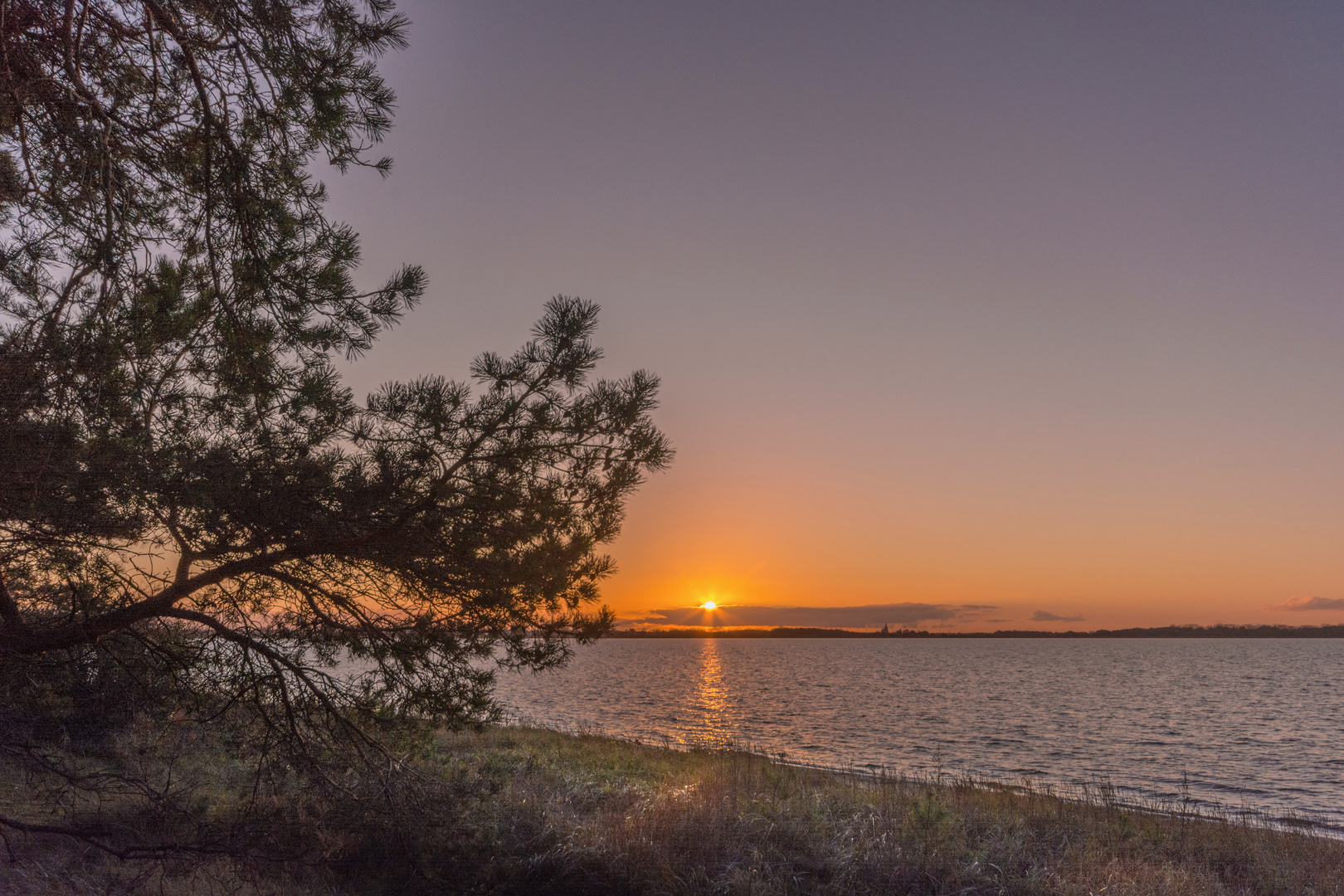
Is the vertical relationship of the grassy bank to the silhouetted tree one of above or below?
below

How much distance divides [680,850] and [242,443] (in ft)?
20.2

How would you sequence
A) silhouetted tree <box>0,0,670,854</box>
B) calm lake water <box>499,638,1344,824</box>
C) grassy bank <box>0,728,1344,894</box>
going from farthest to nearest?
calm lake water <box>499,638,1344,824</box>
grassy bank <box>0,728,1344,894</box>
silhouetted tree <box>0,0,670,854</box>

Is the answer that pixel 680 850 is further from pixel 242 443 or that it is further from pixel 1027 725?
pixel 1027 725

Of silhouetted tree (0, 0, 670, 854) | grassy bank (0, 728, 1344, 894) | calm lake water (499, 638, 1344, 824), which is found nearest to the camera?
silhouetted tree (0, 0, 670, 854)

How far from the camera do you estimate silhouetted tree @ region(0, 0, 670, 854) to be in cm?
444

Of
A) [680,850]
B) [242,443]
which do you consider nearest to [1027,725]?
[680,850]

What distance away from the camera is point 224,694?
6414 millimetres

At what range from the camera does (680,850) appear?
325 inches

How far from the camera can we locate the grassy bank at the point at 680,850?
6598mm

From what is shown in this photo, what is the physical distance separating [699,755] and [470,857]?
1593 centimetres

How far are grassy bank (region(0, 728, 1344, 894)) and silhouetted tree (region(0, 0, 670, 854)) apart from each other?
1016 millimetres

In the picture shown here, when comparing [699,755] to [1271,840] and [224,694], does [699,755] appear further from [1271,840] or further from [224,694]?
[224,694]

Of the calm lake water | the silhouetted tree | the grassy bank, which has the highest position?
the silhouetted tree

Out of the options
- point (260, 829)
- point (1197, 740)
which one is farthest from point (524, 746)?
point (1197, 740)
